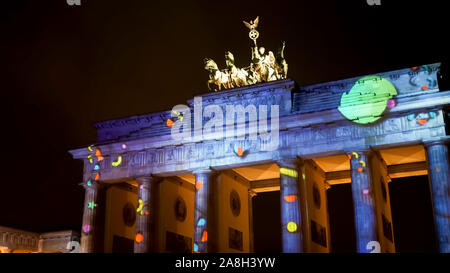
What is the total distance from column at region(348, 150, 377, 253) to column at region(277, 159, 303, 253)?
8.39 feet

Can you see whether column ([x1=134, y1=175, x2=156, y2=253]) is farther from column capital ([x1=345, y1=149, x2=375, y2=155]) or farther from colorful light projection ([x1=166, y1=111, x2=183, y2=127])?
column capital ([x1=345, y1=149, x2=375, y2=155])

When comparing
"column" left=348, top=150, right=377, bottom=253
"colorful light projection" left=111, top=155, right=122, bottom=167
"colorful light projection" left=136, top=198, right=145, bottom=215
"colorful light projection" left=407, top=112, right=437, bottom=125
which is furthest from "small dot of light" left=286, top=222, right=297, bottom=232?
"colorful light projection" left=111, top=155, right=122, bottom=167

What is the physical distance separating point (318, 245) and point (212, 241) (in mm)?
5209

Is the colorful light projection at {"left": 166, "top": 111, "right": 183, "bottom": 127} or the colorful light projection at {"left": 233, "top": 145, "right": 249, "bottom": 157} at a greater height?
the colorful light projection at {"left": 166, "top": 111, "right": 183, "bottom": 127}

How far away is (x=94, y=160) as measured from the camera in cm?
2752

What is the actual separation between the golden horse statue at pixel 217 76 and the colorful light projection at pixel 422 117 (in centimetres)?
953

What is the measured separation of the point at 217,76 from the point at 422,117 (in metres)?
10.6

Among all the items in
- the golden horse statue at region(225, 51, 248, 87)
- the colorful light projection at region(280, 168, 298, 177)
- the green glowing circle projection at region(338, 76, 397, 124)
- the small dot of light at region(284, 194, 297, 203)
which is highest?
the golden horse statue at region(225, 51, 248, 87)

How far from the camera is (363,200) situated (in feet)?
70.7

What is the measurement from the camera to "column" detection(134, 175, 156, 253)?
81.3 ft

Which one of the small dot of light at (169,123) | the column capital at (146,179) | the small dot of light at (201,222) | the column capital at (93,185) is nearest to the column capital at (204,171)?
the small dot of light at (201,222)

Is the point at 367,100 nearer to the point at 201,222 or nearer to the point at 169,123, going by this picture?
the point at 201,222
